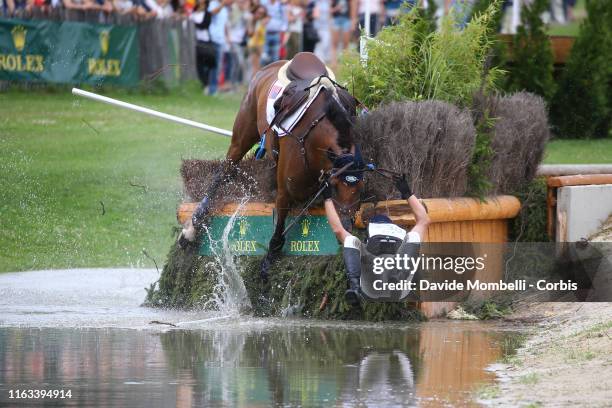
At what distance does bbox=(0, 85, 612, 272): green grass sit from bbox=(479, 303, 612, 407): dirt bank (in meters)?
5.93

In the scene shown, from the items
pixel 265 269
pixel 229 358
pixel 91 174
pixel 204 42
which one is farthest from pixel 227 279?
pixel 204 42

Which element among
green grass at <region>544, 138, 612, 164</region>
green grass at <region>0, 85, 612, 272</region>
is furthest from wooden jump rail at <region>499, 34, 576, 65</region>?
green grass at <region>0, 85, 612, 272</region>

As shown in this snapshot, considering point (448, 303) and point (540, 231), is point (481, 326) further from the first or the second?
point (540, 231)

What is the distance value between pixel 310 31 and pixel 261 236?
1359 centimetres

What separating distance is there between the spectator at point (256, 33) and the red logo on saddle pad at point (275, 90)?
13.4m

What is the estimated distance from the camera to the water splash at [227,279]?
11.5 metres

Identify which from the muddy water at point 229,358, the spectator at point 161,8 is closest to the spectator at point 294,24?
the spectator at point 161,8

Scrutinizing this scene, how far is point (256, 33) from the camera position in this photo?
80.7ft

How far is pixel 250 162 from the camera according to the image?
1212cm

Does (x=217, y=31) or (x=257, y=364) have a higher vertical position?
(x=217, y=31)

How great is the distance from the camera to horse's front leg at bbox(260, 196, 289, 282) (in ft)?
36.5

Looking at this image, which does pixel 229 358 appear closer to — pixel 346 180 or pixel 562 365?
pixel 346 180

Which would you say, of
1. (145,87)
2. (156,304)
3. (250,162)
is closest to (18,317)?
(156,304)

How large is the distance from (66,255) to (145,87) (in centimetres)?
778
